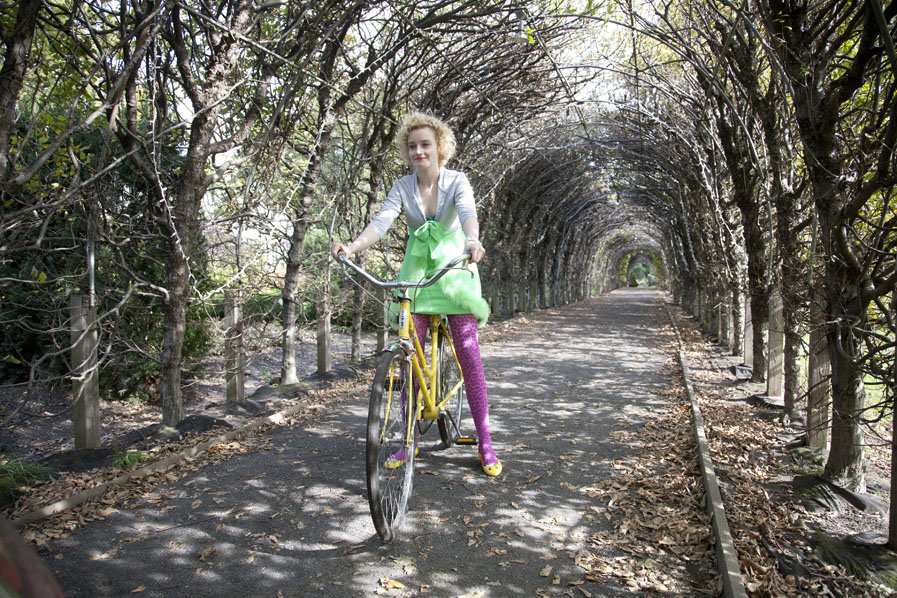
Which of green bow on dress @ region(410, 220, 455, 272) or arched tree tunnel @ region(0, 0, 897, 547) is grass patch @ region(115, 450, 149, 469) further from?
green bow on dress @ region(410, 220, 455, 272)

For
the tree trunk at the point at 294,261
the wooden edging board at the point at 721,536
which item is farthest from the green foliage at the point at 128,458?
the wooden edging board at the point at 721,536

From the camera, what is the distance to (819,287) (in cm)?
348

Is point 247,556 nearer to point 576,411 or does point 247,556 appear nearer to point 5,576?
point 5,576

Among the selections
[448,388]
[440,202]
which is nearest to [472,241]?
[440,202]

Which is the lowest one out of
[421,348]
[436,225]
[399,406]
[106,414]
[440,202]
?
[106,414]

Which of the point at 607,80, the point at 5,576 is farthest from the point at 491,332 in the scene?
the point at 5,576

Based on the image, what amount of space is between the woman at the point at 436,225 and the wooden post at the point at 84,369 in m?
2.24

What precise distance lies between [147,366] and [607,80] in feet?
32.5

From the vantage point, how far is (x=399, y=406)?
287 cm

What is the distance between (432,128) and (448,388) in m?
1.72

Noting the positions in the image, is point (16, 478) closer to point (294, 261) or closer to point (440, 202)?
point (440, 202)

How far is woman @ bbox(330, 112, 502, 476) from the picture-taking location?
3215 mm

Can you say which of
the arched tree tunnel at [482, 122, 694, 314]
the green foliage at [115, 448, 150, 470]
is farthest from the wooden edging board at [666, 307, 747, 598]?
the arched tree tunnel at [482, 122, 694, 314]

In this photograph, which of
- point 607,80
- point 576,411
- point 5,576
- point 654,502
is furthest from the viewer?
point 607,80
